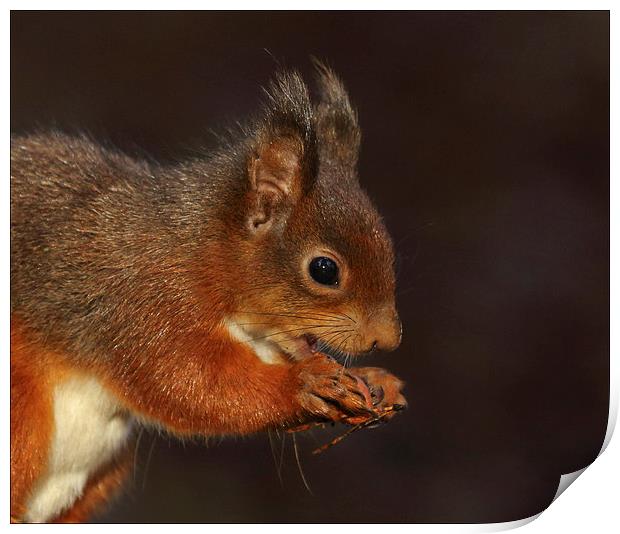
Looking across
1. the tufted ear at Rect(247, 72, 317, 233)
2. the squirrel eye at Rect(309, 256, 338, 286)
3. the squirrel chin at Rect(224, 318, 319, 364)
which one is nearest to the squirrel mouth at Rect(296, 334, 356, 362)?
the squirrel chin at Rect(224, 318, 319, 364)

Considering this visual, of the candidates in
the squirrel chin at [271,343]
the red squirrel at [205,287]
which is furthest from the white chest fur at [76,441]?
the squirrel chin at [271,343]

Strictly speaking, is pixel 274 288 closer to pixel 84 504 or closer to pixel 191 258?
pixel 191 258

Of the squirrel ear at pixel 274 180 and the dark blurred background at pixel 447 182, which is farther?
the dark blurred background at pixel 447 182

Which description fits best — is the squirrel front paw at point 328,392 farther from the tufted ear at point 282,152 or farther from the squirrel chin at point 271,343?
the tufted ear at point 282,152

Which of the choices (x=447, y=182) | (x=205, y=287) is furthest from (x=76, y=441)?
(x=447, y=182)

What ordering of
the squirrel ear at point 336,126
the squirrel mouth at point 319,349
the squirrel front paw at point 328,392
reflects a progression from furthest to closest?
the squirrel ear at point 336,126
the squirrel mouth at point 319,349
the squirrel front paw at point 328,392

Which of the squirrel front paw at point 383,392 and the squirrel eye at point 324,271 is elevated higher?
the squirrel eye at point 324,271
